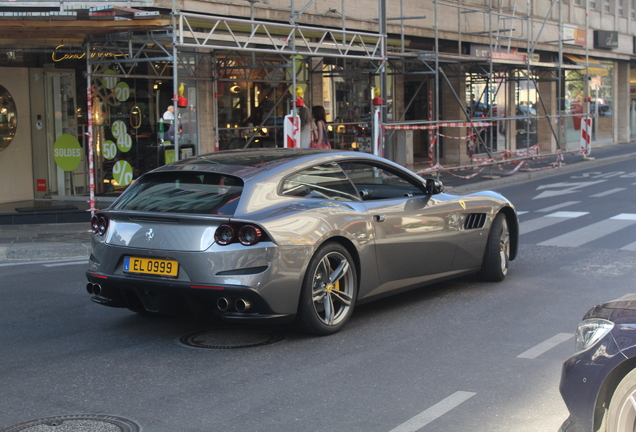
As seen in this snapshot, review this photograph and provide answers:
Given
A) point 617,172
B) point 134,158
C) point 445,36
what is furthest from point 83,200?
point 617,172

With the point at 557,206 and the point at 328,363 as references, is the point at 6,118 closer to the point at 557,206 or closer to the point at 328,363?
the point at 557,206

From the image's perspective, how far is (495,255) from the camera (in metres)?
8.09

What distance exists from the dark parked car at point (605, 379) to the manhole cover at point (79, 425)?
2.24 meters

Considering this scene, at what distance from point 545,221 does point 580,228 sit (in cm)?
97

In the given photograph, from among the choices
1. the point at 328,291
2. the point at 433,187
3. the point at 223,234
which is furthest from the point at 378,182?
the point at 223,234

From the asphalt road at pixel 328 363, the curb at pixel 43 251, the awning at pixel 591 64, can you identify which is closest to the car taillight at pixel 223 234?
the asphalt road at pixel 328 363

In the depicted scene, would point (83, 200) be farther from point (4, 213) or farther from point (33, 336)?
point (33, 336)

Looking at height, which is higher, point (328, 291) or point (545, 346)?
point (328, 291)

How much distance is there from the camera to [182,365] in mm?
5477

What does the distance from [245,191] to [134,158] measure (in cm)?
1062

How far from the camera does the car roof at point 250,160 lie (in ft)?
20.4

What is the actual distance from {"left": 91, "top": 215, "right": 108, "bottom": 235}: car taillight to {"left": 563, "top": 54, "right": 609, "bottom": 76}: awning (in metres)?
28.8

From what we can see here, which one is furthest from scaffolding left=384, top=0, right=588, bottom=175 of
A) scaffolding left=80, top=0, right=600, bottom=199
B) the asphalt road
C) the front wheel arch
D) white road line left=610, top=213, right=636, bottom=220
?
the asphalt road

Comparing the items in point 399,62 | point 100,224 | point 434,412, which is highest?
point 399,62
